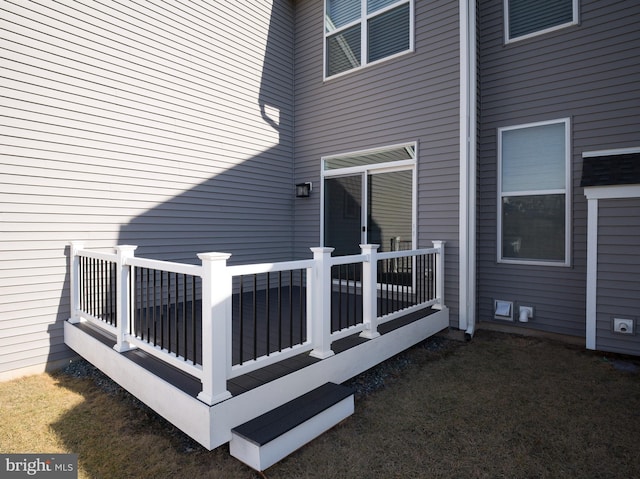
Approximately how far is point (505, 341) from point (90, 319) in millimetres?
4427

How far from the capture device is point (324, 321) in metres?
2.73

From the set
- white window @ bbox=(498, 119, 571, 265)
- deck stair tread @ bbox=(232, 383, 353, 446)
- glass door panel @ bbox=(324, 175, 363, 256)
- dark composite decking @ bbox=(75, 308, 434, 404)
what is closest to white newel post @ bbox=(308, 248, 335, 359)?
dark composite decking @ bbox=(75, 308, 434, 404)

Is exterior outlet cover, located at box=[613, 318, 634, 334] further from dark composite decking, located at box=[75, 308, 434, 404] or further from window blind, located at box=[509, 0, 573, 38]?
window blind, located at box=[509, 0, 573, 38]

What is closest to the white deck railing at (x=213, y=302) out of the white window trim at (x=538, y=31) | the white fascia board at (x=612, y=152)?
the white fascia board at (x=612, y=152)

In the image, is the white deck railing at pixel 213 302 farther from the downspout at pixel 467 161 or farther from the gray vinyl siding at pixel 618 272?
the gray vinyl siding at pixel 618 272

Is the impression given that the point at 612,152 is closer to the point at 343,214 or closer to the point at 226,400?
the point at 343,214

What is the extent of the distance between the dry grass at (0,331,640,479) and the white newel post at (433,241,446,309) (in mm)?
1009

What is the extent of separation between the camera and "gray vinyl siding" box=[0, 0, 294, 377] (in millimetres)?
3307

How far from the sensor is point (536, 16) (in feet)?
14.0

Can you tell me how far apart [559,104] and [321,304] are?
370 cm

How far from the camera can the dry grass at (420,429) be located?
2035 mm

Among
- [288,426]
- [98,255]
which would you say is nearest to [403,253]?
[288,426]

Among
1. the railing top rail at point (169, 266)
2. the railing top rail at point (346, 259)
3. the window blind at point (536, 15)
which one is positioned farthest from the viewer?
the window blind at point (536, 15)

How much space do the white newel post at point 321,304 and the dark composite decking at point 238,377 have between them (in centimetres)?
12
